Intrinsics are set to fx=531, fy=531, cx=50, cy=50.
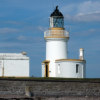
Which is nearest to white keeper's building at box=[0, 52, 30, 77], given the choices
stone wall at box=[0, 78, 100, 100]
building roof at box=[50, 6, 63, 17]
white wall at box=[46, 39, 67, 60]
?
Answer: white wall at box=[46, 39, 67, 60]

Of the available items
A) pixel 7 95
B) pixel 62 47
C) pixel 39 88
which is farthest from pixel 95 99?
pixel 62 47

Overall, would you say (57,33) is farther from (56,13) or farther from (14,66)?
(14,66)

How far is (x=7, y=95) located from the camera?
86.0 feet

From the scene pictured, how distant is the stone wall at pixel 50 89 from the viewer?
26375 millimetres

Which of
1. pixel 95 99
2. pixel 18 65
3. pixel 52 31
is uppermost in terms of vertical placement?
pixel 52 31

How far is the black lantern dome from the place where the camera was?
34.8 meters

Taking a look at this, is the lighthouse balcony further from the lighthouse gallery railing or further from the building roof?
the building roof

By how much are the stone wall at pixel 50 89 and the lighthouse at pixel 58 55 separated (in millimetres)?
5358

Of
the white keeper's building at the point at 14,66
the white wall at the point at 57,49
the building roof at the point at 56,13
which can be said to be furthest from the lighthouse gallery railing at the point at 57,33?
the white keeper's building at the point at 14,66

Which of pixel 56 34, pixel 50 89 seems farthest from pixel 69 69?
pixel 50 89

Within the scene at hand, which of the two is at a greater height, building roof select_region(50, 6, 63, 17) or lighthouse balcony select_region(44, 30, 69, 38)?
building roof select_region(50, 6, 63, 17)

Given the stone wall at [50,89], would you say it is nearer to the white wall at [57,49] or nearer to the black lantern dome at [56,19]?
the white wall at [57,49]

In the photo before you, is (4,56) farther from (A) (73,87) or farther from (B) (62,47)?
(A) (73,87)

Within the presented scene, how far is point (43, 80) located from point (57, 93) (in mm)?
1014
